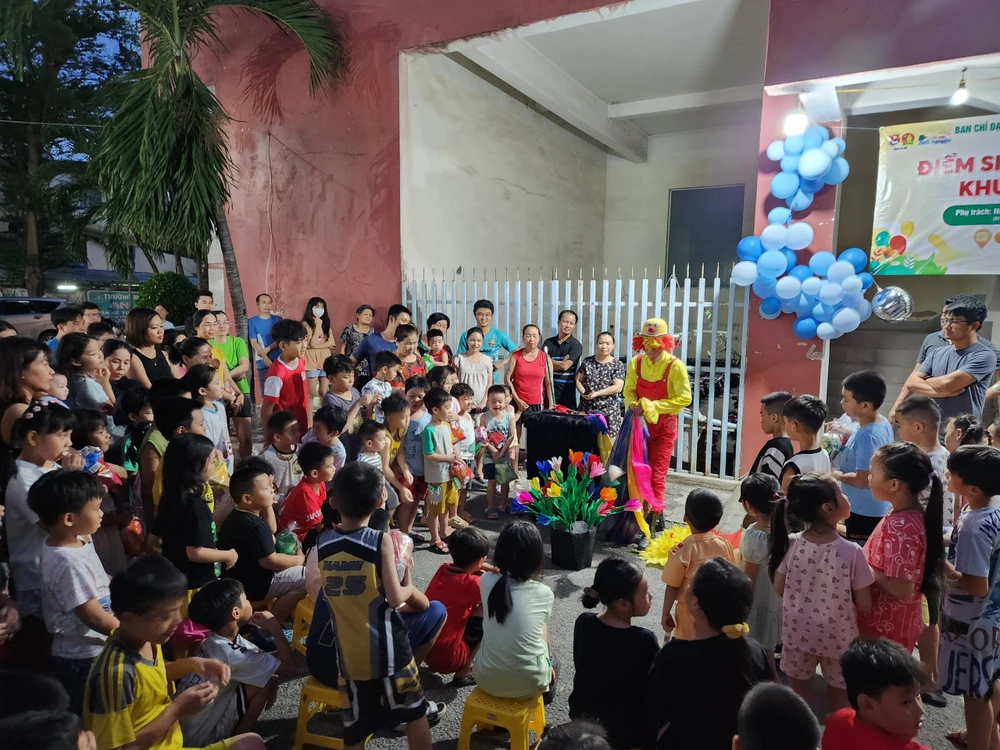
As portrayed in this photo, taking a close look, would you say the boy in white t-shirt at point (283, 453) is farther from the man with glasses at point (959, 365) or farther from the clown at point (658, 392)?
the man with glasses at point (959, 365)

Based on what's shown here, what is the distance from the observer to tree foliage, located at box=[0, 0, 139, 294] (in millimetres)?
16156

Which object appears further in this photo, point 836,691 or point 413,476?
point 413,476

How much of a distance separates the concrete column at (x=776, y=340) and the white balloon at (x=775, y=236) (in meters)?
0.30

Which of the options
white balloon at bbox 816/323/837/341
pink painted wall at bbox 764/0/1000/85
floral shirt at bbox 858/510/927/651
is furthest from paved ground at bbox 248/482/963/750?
pink painted wall at bbox 764/0/1000/85

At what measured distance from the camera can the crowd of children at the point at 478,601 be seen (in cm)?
179

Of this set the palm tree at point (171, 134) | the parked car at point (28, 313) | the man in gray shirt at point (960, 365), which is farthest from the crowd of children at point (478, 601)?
the parked car at point (28, 313)

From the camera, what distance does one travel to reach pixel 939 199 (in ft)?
17.4

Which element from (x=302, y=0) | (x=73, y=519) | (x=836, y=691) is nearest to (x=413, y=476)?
(x=73, y=519)

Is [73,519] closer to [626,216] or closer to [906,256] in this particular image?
[906,256]

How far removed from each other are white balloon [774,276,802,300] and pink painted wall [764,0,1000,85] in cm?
181

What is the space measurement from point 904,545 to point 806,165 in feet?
13.5

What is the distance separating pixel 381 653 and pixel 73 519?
1209 millimetres

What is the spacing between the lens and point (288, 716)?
106 inches

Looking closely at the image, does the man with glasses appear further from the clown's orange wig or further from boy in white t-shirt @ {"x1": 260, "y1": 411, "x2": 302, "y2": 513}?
boy in white t-shirt @ {"x1": 260, "y1": 411, "x2": 302, "y2": 513}
